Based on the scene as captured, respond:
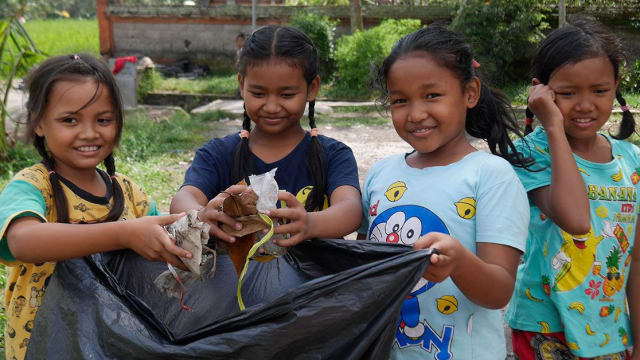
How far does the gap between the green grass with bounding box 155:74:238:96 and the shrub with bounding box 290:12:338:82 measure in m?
1.63

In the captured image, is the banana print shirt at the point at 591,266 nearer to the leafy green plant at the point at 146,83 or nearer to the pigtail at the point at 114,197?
the pigtail at the point at 114,197

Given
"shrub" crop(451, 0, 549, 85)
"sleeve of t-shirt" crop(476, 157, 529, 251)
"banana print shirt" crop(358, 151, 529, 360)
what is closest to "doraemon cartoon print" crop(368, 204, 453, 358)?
"banana print shirt" crop(358, 151, 529, 360)

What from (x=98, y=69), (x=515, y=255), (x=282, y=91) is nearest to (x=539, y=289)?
(x=515, y=255)

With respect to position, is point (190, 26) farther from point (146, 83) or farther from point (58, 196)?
point (58, 196)

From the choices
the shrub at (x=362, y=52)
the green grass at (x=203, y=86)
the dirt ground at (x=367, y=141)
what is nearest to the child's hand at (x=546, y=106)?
the dirt ground at (x=367, y=141)

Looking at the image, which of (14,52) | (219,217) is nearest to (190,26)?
(14,52)

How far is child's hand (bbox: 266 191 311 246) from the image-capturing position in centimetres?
136

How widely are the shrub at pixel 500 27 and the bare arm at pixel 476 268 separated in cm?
854

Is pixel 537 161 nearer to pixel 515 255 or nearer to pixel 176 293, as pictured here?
pixel 515 255

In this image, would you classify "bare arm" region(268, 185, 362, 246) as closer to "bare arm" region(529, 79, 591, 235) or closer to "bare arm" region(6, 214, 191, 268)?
"bare arm" region(6, 214, 191, 268)

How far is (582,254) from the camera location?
5.76 feet

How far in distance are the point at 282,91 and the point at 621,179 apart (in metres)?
1.03

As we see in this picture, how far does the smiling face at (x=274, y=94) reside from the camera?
1.79 meters

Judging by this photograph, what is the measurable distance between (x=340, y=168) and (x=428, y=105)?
372 mm
